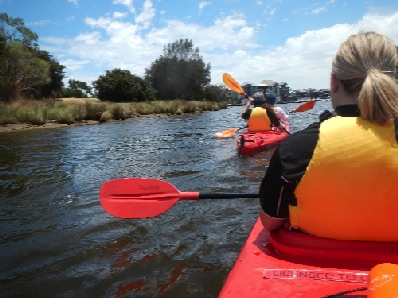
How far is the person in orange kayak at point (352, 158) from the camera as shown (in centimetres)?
142

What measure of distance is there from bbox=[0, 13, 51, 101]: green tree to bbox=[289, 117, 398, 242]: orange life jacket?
1104 inches

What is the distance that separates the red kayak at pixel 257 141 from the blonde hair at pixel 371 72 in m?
5.51

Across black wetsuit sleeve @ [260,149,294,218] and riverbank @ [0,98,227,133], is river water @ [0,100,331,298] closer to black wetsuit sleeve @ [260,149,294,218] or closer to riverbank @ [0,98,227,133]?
black wetsuit sleeve @ [260,149,294,218]

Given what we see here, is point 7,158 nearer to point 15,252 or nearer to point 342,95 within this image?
point 15,252

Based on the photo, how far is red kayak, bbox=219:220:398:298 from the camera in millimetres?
1425

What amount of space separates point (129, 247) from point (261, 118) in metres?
5.46

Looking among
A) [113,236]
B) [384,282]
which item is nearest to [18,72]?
[113,236]

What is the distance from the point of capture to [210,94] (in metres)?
51.2

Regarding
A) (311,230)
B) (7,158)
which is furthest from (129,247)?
(7,158)

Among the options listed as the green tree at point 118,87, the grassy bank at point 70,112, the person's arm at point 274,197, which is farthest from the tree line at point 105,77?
the person's arm at point 274,197

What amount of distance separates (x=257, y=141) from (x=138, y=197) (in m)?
4.81

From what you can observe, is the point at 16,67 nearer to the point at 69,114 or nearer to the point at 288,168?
the point at 69,114

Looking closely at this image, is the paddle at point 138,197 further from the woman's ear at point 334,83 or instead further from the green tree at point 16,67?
the green tree at point 16,67

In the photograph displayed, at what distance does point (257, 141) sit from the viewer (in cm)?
720
